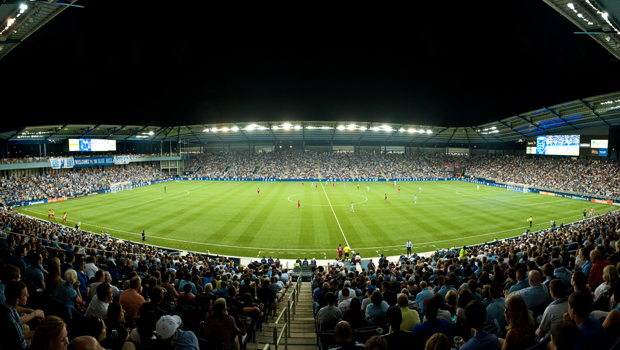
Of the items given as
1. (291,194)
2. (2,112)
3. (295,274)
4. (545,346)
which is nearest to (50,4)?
(295,274)

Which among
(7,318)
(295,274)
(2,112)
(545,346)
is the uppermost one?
(2,112)

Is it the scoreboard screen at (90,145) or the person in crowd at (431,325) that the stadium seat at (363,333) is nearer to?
the person in crowd at (431,325)

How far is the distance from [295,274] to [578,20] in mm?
21035

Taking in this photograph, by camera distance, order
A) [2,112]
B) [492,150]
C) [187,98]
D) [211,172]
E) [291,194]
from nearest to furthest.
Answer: [2,112], [291,194], [187,98], [211,172], [492,150]

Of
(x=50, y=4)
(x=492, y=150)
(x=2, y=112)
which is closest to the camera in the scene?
(x=50, y=4)

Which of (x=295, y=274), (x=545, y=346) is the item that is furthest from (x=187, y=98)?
(x=545, y=346)

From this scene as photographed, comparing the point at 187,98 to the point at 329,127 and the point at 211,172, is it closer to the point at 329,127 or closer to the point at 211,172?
the point at 211,172

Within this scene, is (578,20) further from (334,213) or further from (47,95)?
(47,95)

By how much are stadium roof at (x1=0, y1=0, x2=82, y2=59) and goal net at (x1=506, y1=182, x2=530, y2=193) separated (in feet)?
204

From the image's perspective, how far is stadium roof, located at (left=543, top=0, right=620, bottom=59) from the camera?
1289 cm

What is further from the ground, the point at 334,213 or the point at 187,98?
the point at 187,98

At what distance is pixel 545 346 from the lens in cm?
329

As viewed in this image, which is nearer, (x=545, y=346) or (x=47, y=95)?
(x=545, y=346)

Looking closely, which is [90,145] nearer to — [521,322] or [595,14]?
[521,322]
